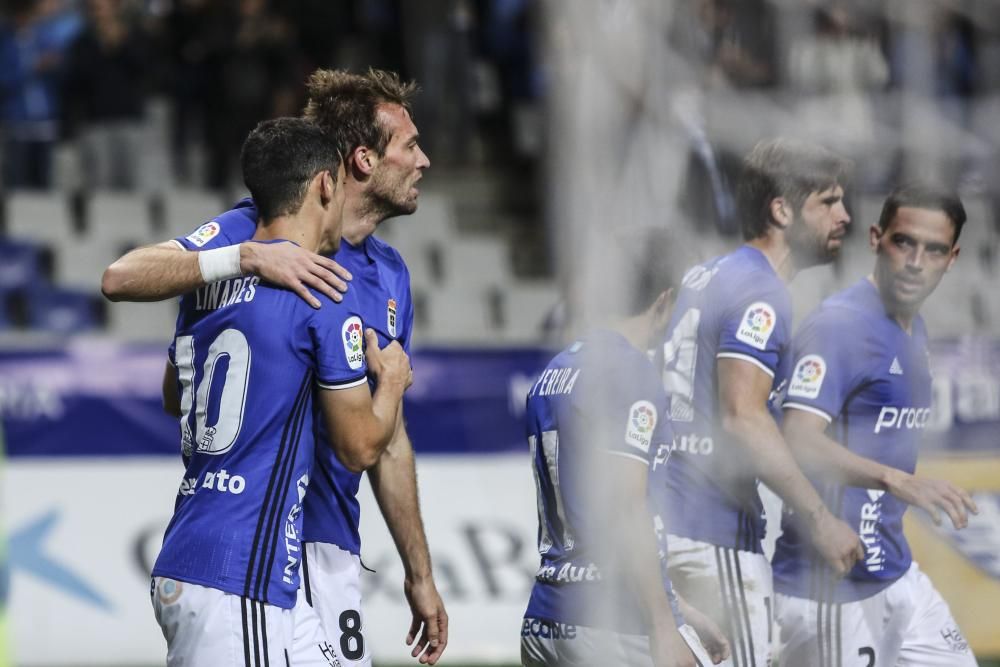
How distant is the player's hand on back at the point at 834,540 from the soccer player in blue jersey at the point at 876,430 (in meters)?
0.25

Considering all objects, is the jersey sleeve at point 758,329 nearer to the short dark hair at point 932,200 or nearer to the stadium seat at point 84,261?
the short dark hair at point 932,200

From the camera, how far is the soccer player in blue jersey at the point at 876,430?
5.20 metres

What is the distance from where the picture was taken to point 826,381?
518 cm

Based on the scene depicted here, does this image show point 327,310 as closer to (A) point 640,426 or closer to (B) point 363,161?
(B) point 363,161

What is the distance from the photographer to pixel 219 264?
4.06 m

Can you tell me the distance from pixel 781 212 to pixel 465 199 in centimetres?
847

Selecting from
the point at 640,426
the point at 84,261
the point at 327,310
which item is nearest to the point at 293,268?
the point at 327,310

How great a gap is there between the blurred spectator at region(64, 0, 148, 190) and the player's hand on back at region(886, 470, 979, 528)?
8783 mm

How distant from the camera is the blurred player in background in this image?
4621 millimetres

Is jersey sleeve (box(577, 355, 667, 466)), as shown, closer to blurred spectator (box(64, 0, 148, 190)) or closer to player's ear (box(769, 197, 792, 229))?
player's ear (box(769, 197, 792, 229))

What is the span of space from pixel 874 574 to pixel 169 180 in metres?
8.66

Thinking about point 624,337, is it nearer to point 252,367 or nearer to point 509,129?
point 252,367

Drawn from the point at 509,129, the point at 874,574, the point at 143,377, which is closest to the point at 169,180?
the point at 509,129

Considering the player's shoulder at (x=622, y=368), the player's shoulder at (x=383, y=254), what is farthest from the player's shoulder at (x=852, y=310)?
the player's shoulder at (x=383, y=254)
